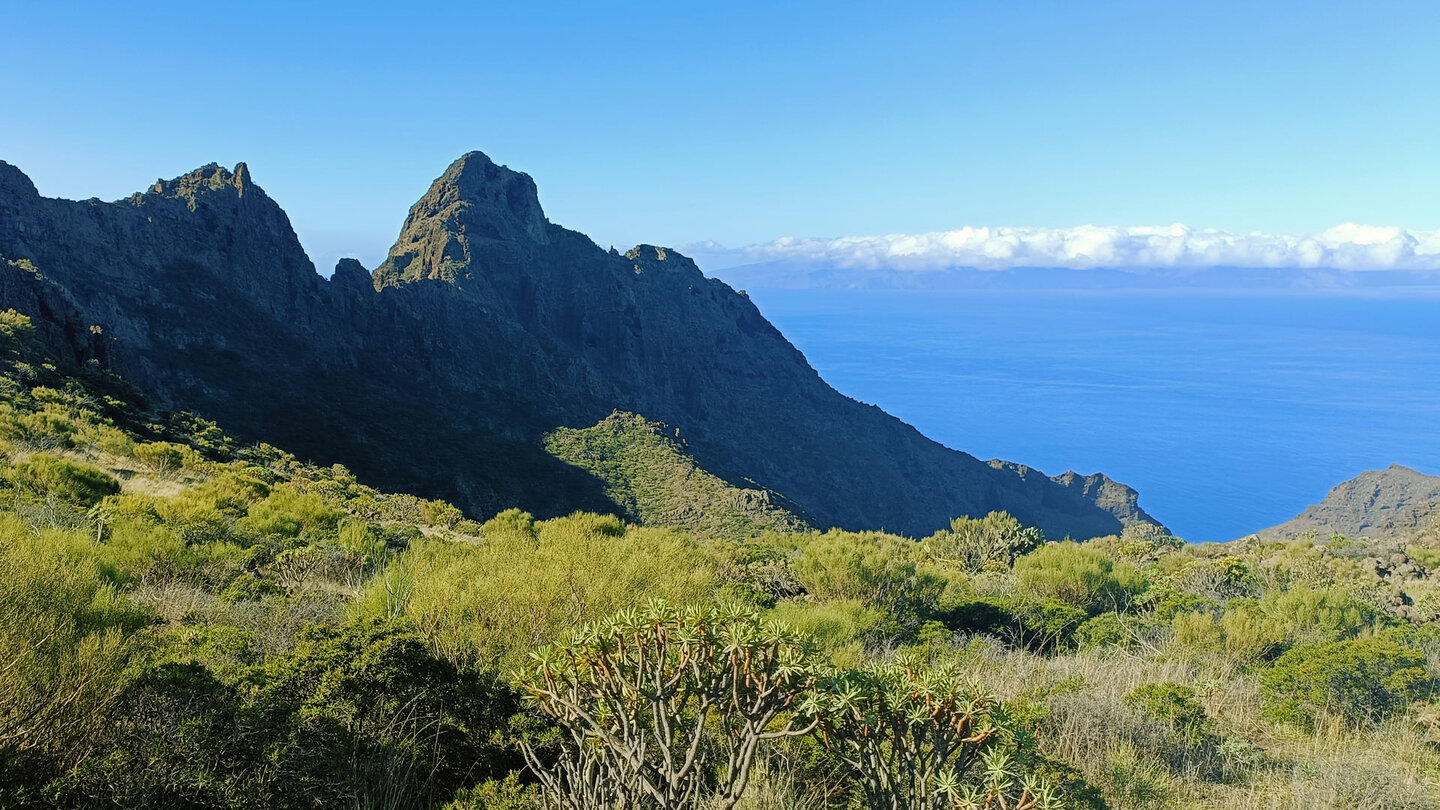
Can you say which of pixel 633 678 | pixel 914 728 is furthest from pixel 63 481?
pixel 914 728

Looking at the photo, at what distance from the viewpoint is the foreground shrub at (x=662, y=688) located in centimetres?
304

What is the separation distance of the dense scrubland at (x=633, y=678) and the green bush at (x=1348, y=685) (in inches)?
1.1

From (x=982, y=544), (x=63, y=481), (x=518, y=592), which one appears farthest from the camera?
(x=982, y=544)

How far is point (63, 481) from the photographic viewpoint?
11.8m

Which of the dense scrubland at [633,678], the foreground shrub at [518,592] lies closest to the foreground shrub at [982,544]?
the dense scrubland at [633,678]

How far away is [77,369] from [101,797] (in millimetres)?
29655

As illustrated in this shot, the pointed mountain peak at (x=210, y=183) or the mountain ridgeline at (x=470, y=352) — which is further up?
the pointed mountain peak at (x=210, y=183)

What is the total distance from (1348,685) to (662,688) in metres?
6.54

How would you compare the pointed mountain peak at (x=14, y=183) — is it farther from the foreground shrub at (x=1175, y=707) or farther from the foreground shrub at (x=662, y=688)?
the foreground shrub at (x=1175, y=707)

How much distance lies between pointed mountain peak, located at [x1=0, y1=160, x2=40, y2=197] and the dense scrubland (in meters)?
40.4

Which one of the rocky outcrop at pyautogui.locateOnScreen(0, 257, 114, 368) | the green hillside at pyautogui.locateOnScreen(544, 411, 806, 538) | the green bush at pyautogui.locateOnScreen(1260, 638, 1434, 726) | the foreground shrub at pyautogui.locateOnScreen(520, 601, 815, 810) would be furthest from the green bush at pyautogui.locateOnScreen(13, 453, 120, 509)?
the green hillside at pyautogui.locateOnScreen(544, 411, 806, 538)

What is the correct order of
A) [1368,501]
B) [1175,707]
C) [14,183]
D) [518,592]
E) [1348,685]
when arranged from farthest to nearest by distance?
[1368,501] → [14,183] → [1348,685] → [518,592] → [1175,707]

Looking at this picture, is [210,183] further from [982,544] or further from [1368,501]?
[1368,501]

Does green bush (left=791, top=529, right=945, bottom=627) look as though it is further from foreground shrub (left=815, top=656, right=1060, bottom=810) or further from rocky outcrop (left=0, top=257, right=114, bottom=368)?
rocky outcrop (left=0, top=257, right=114, bottom=368)
